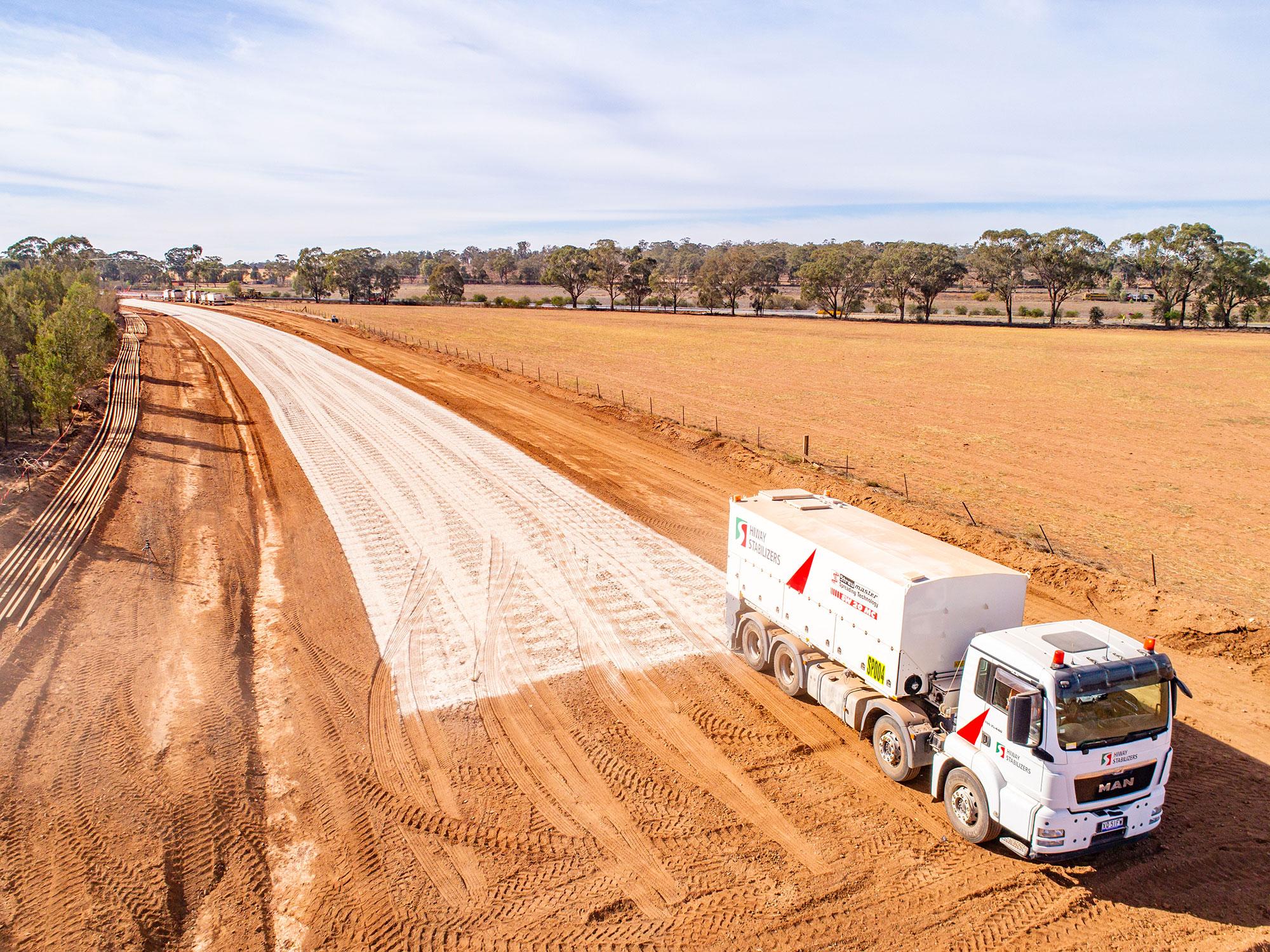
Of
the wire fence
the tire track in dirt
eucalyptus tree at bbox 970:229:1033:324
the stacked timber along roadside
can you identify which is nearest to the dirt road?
the tire track in dirt

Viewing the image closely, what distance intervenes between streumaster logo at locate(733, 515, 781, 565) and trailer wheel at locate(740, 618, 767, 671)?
4.53 ft

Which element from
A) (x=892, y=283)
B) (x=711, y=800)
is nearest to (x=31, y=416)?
(x=711, y=800)

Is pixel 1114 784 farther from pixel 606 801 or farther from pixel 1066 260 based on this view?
pixel 1066 260

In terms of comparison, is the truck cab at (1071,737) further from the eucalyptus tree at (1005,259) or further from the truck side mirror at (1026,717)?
the eucalyptus tree at (1005,259)

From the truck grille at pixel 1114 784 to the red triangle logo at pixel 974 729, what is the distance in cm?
116

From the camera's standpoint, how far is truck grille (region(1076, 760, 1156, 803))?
8.90 m

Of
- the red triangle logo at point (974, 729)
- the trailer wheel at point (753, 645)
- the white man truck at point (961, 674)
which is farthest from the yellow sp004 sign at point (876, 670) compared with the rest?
the trailer wheel at point (753, 645)

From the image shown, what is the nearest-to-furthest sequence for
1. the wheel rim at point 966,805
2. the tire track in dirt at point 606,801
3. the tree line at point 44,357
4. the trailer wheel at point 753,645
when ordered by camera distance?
the tire track in dirt at point 606,801 < the wheel rim at point 966,805 < the trailer wheel at point 753,645 < the tree line at point 44,357

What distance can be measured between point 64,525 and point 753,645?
19505mm

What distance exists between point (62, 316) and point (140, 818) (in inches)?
1271

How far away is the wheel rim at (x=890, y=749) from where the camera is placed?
36.6ft

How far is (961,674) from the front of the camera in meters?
10.7

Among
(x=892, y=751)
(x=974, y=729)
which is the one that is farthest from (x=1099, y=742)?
(x=892, y=751)

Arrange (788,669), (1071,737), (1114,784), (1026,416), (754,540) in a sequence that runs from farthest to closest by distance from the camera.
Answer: (1026,416), (754,540), (788,669), (1114,784), (1071,737)
